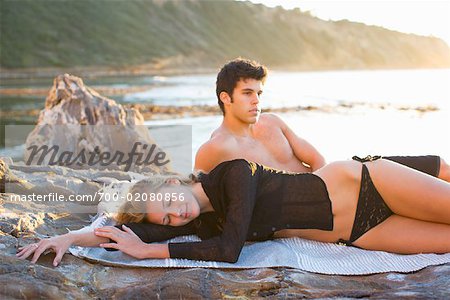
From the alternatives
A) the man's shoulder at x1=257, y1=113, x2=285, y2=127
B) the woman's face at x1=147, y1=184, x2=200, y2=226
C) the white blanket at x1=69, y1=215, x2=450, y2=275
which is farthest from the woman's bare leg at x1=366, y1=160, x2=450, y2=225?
the man's shoulder at x1=257, y1=113, x2=285, y2=127

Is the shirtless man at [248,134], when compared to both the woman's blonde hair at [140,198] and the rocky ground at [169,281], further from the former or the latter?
the rocky ground at [169,281]

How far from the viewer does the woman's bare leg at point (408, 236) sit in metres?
3.49

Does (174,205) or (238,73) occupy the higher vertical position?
(238,73)

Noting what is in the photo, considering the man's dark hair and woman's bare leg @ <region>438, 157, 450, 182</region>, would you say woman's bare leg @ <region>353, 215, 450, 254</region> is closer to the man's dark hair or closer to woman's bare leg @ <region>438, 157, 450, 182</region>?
woman's bare leg @ <region>438, 157, 450, 182</region>

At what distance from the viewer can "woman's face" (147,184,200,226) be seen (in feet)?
11.3

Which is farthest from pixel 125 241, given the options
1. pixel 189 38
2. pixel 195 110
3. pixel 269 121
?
pixel 189 38

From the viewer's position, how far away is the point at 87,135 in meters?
8.30

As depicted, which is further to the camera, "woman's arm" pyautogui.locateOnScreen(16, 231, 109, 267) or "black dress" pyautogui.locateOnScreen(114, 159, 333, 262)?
"black dress" pyautogui.locateOnScreen(114, 159, 333, 262)

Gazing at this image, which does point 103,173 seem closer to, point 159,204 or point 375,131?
point 159,204

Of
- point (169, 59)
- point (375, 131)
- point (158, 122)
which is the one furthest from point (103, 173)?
point (169, 59)

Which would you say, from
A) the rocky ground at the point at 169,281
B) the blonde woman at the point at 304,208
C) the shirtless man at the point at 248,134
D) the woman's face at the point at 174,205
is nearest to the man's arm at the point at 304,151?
the shirtless man at the point at 248,134

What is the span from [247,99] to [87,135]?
4.30 m

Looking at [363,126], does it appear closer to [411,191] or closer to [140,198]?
[411,191]

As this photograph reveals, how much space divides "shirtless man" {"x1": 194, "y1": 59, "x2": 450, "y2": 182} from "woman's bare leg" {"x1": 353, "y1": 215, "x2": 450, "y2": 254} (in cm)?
76
